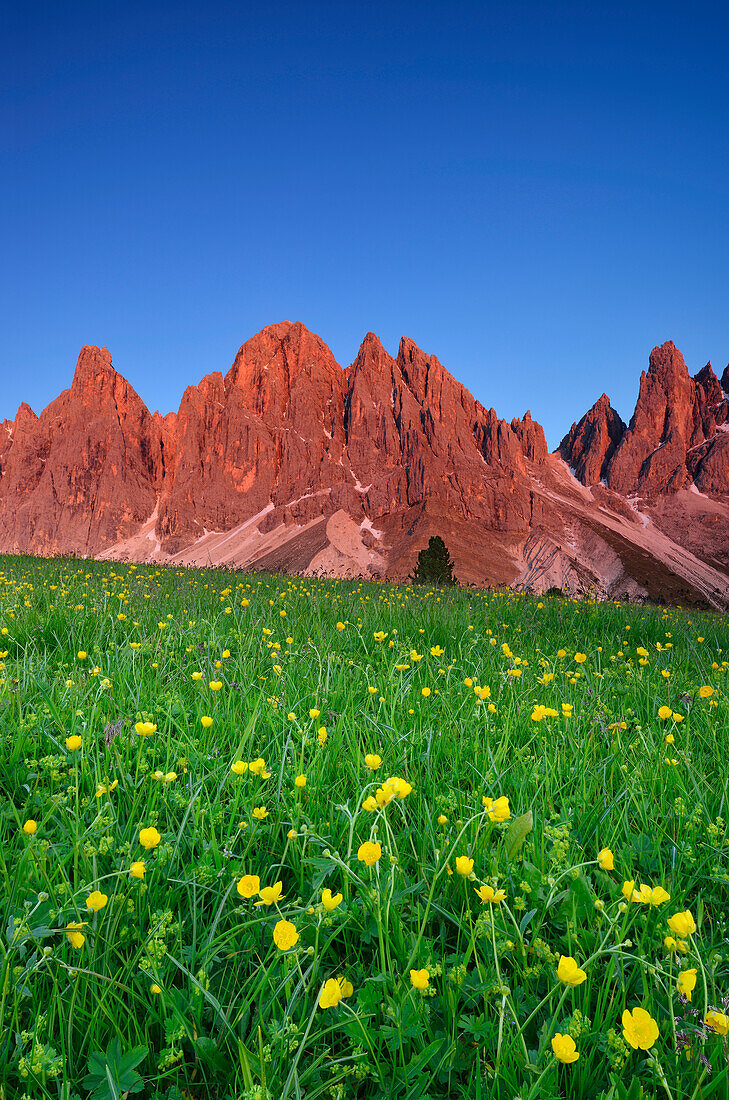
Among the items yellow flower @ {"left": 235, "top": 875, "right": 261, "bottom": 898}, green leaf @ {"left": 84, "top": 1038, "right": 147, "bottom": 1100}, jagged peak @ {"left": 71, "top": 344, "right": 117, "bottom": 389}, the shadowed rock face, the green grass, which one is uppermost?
jagged peak @ {"left": 71, "top": 344, "right": 117, "bottom": 389}

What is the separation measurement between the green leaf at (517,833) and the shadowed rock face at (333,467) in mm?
138763

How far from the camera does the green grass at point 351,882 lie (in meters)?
1.25

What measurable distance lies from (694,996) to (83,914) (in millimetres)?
1756

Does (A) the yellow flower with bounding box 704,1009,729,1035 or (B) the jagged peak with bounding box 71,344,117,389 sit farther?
(B) the jagged peak with bounding box 71,344,117,389

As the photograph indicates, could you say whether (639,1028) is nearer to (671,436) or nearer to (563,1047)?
(563,1047)

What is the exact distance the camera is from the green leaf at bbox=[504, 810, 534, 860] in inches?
68.5

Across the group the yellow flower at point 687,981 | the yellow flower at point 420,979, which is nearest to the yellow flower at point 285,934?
the yellow flower at point 420,979

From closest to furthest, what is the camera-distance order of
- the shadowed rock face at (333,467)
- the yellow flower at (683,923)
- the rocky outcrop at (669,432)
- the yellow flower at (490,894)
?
Result: 1. the yellow flower at (683,923)
2. the yellow flower at (490,894)
3. the shadowed rock face at (333,467)
4. the rocky outcrop at (669,432)

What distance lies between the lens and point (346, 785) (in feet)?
7.72

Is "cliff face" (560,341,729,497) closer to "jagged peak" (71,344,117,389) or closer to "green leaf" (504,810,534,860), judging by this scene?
"jagged peak" (71,344,117,389)

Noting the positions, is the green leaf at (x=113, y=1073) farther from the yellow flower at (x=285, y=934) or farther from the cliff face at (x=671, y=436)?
the cliff face at (x=671, y=436)

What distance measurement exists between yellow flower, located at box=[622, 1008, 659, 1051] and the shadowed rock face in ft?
458

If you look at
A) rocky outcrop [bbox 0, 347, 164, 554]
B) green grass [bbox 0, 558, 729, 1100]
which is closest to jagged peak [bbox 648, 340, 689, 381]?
rocky outcrop [bbox 0, 347, 164, 554]

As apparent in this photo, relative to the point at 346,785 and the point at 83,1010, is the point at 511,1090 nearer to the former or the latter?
the point at 83,1010
